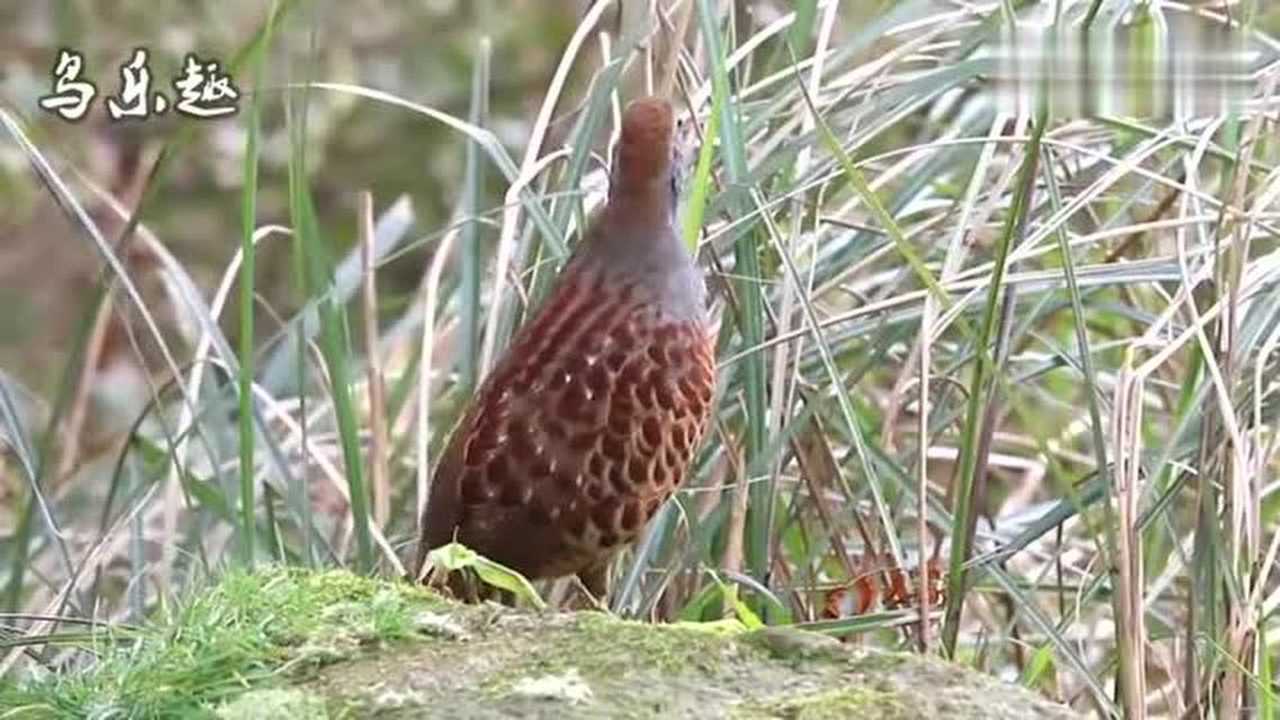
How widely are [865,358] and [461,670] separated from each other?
39.8 inches

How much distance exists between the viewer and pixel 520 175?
6.95 feet

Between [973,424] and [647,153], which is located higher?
[647,153]

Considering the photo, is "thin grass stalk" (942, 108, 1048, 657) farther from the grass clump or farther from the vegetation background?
the grass clump

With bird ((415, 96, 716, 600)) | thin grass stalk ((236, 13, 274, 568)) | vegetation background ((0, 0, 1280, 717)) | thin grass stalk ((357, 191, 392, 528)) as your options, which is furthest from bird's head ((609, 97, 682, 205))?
thin grass stalk ((357, 191, 392, 528))

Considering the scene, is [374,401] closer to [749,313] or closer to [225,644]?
[749,313]

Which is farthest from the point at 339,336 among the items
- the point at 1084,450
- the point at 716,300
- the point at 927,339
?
the point at 1084,450

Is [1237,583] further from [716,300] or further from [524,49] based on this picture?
[524,49]

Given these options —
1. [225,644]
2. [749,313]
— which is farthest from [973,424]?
[225,644]

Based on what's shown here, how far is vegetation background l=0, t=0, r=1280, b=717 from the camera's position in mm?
1891

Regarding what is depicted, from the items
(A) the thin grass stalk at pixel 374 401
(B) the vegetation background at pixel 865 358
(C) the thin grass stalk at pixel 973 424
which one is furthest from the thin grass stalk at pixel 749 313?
(A) the thin grass stalk at pixel 374 401

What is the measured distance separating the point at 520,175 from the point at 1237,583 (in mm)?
723

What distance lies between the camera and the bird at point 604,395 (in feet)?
5.33

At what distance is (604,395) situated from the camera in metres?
1.62

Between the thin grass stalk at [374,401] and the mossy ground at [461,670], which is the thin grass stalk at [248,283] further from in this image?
the mossy ground at [461,670]
